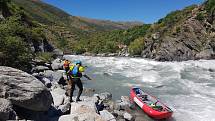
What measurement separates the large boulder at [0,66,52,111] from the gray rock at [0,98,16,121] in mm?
725

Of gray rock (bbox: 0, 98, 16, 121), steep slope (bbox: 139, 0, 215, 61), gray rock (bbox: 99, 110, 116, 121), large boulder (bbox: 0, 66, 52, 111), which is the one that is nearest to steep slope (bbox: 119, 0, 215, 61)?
steep slope (bbox: 139, 0, 215, 61)

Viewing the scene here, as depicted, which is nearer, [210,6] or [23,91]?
[23,91]

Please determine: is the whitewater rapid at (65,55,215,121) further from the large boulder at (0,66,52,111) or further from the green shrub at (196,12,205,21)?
the green shrub at (196,12,205,21)

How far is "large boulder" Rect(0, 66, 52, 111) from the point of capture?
1227cm

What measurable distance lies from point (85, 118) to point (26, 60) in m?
12.5

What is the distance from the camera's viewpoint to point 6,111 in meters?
11.0

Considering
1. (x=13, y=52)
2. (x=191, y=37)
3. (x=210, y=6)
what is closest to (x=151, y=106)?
(x=13, y=52)

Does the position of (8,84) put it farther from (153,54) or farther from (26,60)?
(153,54)

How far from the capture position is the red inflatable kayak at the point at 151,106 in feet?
65.2

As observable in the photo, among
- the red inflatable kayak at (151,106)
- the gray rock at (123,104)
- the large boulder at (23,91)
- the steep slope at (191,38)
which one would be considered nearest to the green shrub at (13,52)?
the gray rock at (123,104)

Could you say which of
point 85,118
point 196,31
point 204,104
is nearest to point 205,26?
point 196,31

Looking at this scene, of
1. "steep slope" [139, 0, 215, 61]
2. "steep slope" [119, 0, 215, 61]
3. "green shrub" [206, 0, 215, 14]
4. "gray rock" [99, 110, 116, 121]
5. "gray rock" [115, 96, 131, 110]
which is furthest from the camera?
"green shrub" [206, 0, 215, 14]

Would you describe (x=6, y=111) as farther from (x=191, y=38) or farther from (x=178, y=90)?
(x=191, y=38)

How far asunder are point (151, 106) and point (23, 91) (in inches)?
438
